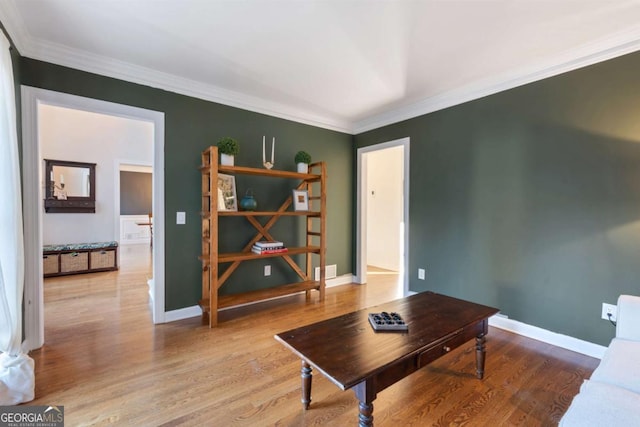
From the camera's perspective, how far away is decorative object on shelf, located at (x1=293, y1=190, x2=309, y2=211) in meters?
3.50


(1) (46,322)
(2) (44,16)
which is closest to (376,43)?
(2) (44,16)

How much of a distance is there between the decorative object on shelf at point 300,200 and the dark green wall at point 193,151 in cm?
21

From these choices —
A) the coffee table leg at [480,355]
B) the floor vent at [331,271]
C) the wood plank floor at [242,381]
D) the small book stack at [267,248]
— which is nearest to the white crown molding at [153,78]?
the small book stack at [267,248]

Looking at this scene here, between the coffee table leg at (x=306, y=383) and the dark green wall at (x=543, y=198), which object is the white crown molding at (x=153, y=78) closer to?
the dark green wall at (x=543, y=198)

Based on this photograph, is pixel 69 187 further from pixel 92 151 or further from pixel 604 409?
pixel 604 409

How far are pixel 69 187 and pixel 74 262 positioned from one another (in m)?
1.50

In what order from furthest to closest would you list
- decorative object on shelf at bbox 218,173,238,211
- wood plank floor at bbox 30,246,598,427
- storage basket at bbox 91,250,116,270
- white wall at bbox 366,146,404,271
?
white wall at bbox 366,146,404,271 → storage basket at bbox 91,250,116,270 → decorative object on shelf at bbox 218,173,238,211 → wood plank floor at bbox 30,246,598,427

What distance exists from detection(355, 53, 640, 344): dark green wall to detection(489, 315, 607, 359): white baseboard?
5 cm

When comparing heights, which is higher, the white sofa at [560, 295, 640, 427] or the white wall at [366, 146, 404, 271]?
the white wall at [366, 146, 404, 271]

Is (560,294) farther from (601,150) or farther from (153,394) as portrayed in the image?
(153,394)

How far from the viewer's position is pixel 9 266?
63.5 inches

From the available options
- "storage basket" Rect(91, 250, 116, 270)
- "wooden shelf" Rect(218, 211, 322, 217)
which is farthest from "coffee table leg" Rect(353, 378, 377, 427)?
"storage basket" Rect(91, 250, 116, 270)

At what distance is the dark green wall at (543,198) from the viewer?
2070mm

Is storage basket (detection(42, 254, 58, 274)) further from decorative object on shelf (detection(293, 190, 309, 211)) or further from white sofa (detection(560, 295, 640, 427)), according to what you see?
white sofa (detection(560, 295, 640, 427))
